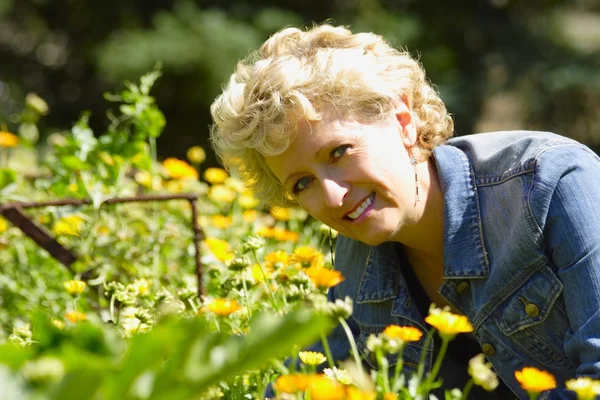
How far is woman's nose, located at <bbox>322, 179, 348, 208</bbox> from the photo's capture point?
140 cm

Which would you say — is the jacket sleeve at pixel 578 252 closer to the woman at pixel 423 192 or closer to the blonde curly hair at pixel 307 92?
the woman at pixel 423 192

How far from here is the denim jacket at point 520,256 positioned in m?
1.26

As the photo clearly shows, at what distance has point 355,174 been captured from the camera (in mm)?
1395

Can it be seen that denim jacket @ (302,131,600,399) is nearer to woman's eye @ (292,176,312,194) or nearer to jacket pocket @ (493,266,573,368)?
jacket pocket @ (493,266,573,368)

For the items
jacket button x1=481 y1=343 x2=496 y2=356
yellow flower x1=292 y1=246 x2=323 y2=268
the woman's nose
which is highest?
the woman's nose

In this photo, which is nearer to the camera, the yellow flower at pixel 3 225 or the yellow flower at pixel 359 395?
the yellow flower at pixel 359 395

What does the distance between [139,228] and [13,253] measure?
0.37m

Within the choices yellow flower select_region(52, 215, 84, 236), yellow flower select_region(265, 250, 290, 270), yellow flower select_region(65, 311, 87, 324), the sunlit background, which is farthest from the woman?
the sunlit background

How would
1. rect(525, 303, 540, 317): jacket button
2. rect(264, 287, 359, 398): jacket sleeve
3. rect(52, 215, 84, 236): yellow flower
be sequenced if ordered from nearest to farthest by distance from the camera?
rect(525, 303, 540, 317): jacket button < rect(264, 287, 359, 398): jacket sleeve < rect(52, 215, 84, 236): yellow flower

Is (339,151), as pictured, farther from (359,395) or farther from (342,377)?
(359,395)

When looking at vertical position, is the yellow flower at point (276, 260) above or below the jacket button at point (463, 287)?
above

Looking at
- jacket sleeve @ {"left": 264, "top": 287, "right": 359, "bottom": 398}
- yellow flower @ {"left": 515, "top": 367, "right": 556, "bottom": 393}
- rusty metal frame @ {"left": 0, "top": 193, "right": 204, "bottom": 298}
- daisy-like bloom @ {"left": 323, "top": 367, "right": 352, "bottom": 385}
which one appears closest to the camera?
yellow flower @ {"left": 515, "top": 367, "right": 556, "bottom": 393}

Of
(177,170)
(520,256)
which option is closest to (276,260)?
(520,256)

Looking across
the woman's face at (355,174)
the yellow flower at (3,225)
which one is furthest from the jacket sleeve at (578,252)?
the yellow flower at (3,225)
